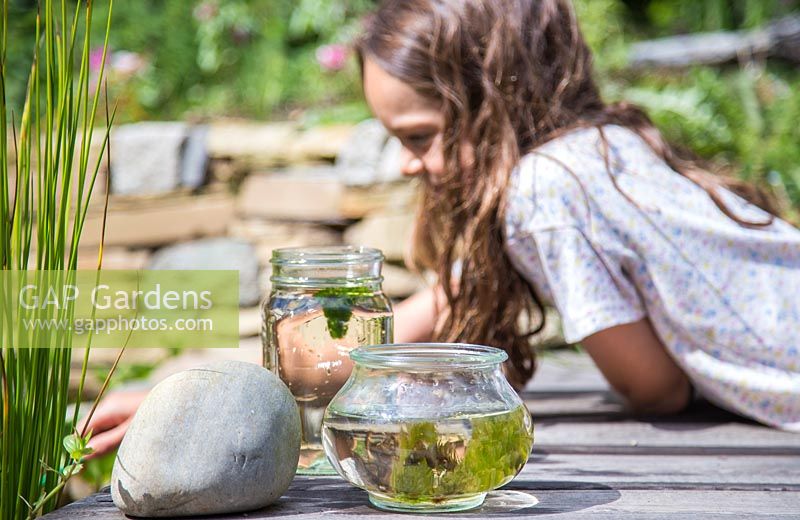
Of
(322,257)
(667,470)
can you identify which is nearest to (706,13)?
(667,470)

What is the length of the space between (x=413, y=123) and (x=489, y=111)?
18cm

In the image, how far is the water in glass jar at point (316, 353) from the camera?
1360 mm

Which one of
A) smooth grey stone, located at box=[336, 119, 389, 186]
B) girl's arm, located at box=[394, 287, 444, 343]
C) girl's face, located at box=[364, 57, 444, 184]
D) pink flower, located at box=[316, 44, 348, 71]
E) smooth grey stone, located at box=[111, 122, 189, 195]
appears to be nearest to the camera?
girl's face, located at box=[364, 57, 444, 184]

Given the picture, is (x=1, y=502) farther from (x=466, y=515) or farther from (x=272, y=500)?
(x=466, y=515)

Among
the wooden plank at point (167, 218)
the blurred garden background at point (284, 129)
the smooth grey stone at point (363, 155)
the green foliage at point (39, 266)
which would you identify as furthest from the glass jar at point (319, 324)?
the wooden plank at point (167, 218)

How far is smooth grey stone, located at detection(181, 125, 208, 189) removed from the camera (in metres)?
4.49

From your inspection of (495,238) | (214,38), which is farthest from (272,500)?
(214,38)

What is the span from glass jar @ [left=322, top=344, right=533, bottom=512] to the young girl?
0.76 meters

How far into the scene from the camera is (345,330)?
53.7 inches

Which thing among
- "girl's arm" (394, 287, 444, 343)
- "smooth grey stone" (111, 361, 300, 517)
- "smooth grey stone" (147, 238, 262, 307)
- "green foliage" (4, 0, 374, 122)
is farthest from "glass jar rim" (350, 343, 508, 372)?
"green foliage" (4, 0, 374, 122)

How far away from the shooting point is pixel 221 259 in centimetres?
434

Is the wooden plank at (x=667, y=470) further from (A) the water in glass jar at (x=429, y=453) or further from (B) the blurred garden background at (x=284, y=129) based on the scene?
(B) the blurred garden background at (x=284, y=129)

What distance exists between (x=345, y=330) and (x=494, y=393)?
31 cm

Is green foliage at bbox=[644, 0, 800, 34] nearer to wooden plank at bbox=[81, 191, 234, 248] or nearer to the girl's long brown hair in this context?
wooden plank at bbox=[81, 191, 234, 248]
